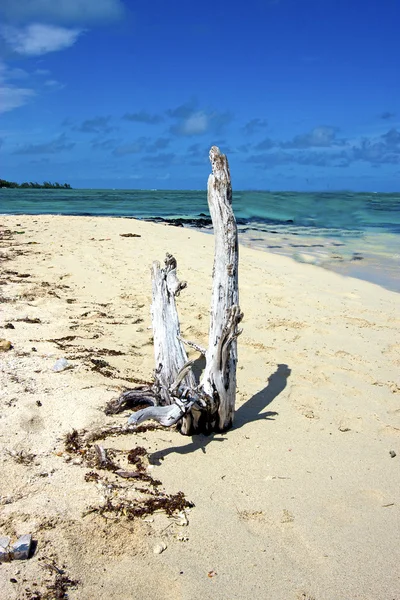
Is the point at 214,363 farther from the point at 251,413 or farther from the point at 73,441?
the point at 73,441

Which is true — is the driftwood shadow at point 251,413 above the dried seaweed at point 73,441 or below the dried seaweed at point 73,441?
below

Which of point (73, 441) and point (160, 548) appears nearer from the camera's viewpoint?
point (160, 548)

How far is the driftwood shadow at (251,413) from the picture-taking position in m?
3.49

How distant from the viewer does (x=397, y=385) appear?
490 cm

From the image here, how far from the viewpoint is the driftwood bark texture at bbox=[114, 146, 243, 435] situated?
11.4 feet

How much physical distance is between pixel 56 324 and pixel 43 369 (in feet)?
4.95

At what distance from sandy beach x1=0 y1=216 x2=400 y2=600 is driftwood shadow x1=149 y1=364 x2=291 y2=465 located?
0.05 ft

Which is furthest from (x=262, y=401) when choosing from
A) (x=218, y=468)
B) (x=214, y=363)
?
(x=218, y=468)

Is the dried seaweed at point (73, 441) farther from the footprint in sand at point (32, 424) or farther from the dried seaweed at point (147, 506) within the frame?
the dried seaweed at point (147, 506)

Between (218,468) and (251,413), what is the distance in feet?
2.94

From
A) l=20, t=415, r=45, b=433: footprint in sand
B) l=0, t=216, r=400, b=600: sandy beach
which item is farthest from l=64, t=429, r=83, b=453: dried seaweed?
l=20, t=415, r=45, b=433: footprint in sand

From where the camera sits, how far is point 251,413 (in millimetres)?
4172

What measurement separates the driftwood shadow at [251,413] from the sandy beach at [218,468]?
0.02 metres

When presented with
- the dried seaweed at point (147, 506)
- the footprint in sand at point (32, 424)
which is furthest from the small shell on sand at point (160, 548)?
the footprint in sand at point (32, 424)
